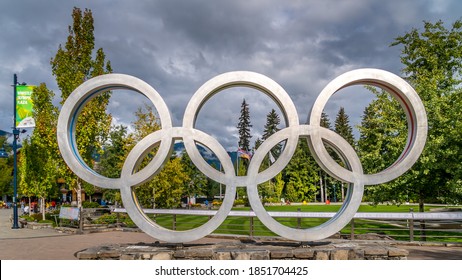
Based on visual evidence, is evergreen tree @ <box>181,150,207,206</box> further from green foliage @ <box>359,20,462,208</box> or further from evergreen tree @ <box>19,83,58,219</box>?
green foliage @ <box>359,20,462,208</box>

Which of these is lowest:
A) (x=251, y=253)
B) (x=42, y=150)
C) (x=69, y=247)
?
(x=69, y=247)

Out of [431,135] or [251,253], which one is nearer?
[251,253]

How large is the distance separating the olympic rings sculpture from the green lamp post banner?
41.1ft

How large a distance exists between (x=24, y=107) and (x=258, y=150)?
1722 cm

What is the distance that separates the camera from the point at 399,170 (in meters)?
9.77

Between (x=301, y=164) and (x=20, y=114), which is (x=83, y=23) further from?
(x=301, y=164)

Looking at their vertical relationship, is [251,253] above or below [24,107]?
below

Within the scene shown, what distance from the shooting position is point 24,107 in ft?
67.9

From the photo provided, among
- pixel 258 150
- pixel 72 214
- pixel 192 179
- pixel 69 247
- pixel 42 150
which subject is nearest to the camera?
pixel 258 150

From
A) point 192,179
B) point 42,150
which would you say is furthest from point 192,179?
point 42,150

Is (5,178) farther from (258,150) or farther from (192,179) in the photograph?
(258,150)

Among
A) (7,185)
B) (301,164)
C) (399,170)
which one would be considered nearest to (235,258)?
(399,170)


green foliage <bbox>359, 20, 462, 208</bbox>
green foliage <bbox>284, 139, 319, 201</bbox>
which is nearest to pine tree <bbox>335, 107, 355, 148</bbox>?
green foliage <bbox>284, 139, 319, 201</bbox>

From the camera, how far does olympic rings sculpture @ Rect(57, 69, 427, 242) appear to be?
973 centimetres
